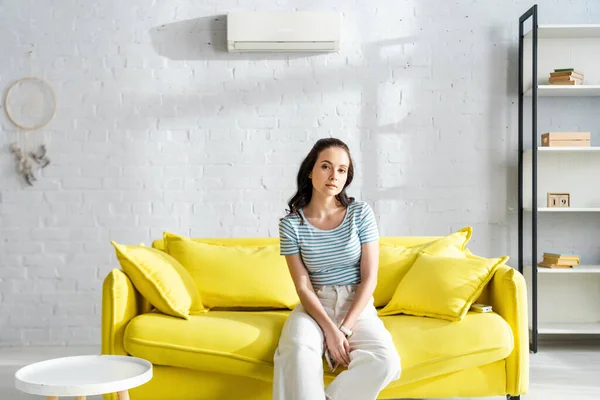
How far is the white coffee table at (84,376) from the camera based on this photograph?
6.67ft

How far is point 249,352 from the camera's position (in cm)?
274

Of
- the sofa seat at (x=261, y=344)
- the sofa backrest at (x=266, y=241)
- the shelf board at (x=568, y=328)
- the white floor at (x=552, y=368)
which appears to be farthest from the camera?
the shelf board at (x=568, y=328)

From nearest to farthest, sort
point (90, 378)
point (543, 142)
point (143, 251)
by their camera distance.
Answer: point (90, 378)
point (143, 251)
point (543, 142)

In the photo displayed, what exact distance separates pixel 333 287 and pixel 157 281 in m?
0.76

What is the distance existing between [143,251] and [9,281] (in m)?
1.85

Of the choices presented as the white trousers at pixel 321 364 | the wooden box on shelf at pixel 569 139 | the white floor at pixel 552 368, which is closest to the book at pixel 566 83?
the wooden box on shelf at pixel 569 139

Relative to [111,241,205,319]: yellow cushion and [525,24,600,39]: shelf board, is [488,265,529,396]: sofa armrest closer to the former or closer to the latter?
[111,241,205,319]: yellow cushion

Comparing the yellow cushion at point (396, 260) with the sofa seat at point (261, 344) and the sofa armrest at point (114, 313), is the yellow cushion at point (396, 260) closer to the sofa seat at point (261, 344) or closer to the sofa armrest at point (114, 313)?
the sofa seat at point (261, 344)

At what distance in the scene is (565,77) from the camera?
14.3 feet

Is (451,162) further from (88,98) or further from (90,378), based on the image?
(90,378)

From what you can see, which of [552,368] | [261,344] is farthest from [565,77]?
[261,344]

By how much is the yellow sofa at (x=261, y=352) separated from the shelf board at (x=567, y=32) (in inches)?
81.0

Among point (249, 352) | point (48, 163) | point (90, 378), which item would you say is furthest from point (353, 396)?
point (48, 163)

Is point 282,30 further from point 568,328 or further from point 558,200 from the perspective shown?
point 568,328
